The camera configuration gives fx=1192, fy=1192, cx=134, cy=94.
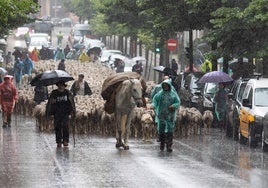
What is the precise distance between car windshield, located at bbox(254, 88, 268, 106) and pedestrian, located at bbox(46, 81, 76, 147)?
213 inches

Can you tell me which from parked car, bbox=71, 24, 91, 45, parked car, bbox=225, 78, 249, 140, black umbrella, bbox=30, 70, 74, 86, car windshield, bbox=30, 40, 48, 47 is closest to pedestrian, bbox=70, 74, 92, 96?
black umbrella, bbox=30, 70, 74, 86

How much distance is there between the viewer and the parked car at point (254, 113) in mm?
27984

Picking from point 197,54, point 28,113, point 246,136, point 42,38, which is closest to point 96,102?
point 246,136

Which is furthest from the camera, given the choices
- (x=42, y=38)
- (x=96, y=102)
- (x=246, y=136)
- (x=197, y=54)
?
(x=42, y=38)

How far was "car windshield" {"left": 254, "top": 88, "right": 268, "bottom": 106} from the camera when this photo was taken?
29148mm

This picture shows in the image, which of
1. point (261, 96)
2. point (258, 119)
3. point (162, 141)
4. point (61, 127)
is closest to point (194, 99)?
point (261, 96)

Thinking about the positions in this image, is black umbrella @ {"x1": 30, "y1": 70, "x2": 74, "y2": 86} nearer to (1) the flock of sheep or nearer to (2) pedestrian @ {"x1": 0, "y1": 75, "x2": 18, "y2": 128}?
(1) the flock of sheep

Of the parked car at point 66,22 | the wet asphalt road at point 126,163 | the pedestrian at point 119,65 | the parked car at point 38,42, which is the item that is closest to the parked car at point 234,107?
the wet asphalt road at point 126,163

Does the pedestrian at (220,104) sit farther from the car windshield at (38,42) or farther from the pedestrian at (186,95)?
the car windshield at (38,42)

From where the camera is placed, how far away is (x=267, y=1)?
34.0m

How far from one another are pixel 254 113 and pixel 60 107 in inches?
200

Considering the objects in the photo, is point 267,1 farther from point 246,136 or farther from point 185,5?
point 185,5

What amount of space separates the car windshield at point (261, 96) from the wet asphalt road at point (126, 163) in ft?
4.02

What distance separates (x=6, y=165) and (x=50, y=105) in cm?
448
